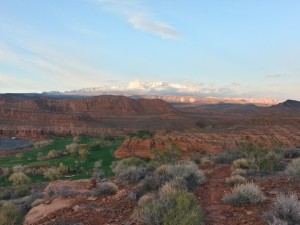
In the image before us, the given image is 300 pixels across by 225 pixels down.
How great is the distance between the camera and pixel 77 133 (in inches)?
2968

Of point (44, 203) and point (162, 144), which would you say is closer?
point (44, 203)

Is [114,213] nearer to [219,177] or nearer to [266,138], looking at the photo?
[219,177]

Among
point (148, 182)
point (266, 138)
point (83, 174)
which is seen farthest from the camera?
point (266, 138)

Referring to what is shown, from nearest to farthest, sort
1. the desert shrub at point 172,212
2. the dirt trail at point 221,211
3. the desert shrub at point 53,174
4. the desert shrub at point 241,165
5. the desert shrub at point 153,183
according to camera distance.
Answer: the desert shrub at point 172,212
the dirt trail at point 221,211
the desert shrub at point 153,183
the desert shrub at point 241,165
the desert shrub at point 53,174

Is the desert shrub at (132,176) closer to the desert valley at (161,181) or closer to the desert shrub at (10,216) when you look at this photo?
the desert valley at (161,181)

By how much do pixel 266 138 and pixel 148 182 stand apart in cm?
2189

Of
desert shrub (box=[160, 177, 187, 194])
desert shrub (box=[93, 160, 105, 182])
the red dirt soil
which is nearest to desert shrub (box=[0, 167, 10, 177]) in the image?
desert shrub (box=[93, 160, 105, 182])

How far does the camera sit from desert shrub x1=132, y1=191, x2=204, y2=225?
723 centimetres

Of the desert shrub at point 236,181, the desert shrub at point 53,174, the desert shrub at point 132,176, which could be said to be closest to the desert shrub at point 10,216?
the desert shrub at point 132,176

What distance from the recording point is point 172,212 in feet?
24.3

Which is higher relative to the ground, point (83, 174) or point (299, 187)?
point (299, 187)

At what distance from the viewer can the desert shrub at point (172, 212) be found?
723 centimetres

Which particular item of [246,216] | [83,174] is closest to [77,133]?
[83,174]

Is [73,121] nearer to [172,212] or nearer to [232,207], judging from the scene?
[232,207]
